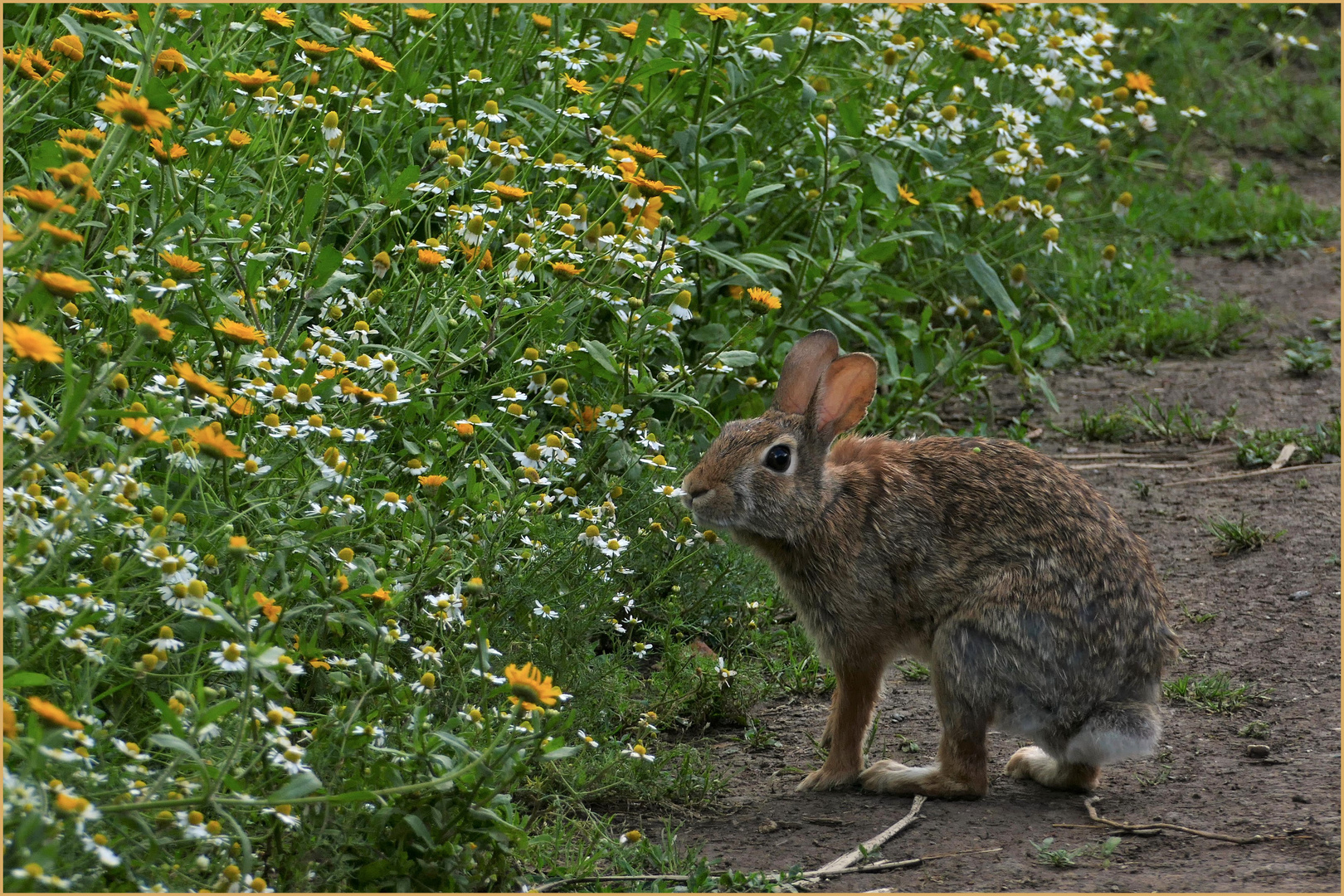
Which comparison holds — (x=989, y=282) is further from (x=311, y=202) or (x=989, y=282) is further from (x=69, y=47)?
(x=69, y=47)

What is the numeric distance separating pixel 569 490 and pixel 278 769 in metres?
1.53

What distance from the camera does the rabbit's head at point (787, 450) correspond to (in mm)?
4477

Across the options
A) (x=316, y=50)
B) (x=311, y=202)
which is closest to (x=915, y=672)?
(x=311, y=202)

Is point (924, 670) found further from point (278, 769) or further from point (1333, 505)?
point (278, 769)

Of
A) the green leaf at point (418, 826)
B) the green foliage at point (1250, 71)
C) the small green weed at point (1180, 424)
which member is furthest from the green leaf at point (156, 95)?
the green foliage at point (1250, 71)

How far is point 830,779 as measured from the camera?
4504 millimetres

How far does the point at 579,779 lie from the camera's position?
404 cm

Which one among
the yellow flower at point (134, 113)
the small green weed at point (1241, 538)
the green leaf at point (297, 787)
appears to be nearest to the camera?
the green leaf at point (297, 787)

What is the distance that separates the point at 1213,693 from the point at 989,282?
1.99 metres

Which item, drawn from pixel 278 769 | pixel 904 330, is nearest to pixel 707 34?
pixel 904 330

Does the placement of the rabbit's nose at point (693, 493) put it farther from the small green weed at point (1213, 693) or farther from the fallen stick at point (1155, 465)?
the fallen stick at point (1155, 465)

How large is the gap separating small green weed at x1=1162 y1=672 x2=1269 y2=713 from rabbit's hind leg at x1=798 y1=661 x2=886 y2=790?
1158 mm

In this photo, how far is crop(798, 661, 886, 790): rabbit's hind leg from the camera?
14.7 ft

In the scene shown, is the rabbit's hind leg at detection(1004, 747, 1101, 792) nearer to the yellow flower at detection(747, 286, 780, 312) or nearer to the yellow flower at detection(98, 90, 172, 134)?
the yellow flower at detection(747, 286, 780, 312)
